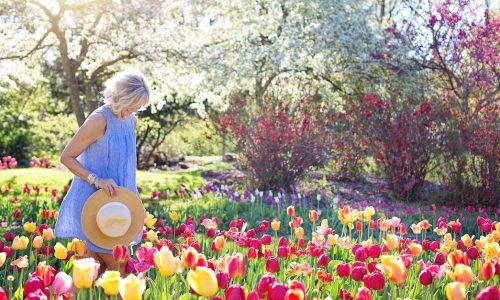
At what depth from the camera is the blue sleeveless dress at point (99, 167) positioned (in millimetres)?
3148

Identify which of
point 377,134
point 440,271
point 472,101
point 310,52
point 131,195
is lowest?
point 440,271

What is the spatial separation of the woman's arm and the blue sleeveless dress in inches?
1.9

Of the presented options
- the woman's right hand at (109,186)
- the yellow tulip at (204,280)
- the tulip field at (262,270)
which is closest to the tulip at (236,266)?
the tulip field at (262,270)

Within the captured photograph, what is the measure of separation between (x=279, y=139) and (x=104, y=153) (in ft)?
19.3

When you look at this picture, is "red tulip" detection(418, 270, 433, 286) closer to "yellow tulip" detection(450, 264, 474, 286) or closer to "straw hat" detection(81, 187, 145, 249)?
"yellow tulip" detection(450, 264, 474, 286)

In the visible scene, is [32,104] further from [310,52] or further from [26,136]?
[310,52]

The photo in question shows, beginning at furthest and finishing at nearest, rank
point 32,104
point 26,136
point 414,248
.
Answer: point 32,104 → point 26,136 → point 414,248

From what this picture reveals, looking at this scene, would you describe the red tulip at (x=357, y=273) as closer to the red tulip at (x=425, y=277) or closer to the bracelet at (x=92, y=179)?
the red tulip at (x=425, y=277)

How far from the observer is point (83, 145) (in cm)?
310

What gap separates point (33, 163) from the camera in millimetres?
9383

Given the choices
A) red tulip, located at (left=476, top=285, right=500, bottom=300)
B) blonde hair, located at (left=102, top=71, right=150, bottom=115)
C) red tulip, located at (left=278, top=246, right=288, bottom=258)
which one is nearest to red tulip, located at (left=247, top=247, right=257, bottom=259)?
red tulip, located at (left=278, top=246, right=288, bottom=258)

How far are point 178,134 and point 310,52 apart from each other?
7448 millimetres

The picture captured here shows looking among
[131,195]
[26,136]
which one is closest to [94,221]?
[131,195]

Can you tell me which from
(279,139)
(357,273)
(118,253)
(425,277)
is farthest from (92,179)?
(279,139)
